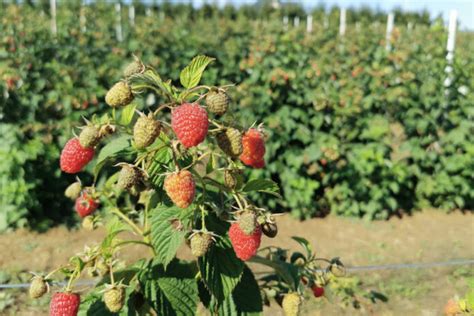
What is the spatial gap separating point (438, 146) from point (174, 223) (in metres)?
4.02

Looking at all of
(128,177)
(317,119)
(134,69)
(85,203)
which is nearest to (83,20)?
(317,119)

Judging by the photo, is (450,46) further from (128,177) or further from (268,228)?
(128,177)

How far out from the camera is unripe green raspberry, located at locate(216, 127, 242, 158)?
3.86 ft

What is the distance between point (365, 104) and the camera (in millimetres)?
4668

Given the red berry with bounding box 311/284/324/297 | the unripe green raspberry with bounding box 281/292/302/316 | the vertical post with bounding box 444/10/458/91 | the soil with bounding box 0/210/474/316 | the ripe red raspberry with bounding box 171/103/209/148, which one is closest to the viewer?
the ripe red raspberry with bounding box 171/103/209/148

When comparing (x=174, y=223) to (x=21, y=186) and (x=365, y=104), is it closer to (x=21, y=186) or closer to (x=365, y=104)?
A: (x=21, y=186)

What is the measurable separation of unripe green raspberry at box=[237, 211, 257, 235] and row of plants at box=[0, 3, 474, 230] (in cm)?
309

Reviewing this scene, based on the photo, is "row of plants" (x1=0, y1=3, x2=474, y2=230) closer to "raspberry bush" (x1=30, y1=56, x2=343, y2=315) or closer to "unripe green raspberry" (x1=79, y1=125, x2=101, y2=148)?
"raspberry bush" (x1=30, y1=56, x2=343, y2=315)

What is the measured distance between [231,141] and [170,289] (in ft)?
1.65

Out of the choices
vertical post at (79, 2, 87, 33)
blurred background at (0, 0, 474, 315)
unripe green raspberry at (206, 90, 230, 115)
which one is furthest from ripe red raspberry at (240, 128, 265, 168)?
vertical post at (79, 2, 87, 33)

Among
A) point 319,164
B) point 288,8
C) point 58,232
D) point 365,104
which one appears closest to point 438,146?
point 365,104

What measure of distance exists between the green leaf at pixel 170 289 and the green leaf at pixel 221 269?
5.2 inches

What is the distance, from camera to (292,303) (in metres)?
1.57

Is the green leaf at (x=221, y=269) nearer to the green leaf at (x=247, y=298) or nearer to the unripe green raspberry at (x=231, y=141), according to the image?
the green leaf at (x=247, y=298)
